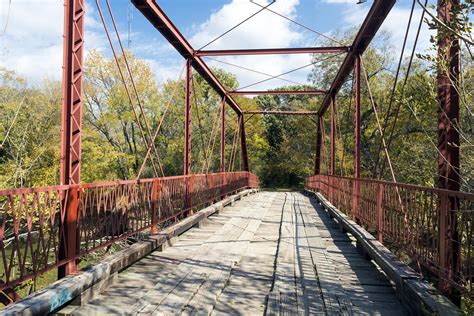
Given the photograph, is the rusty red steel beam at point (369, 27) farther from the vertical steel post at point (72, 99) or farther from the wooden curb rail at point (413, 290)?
the vertical steel post at point (72, 99)

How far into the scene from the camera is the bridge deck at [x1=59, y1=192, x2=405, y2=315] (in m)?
3.42

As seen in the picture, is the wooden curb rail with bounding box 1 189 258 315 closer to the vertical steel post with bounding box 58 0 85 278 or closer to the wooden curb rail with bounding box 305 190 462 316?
the vertical steel post with bounding box 58 0 85 278

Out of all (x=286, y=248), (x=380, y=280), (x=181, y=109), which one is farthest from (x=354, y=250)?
(x=181, y=109)

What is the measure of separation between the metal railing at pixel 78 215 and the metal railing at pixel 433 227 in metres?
3.19

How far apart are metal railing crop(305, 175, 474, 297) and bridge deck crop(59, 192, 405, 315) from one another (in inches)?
19.1

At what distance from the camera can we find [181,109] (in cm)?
3025

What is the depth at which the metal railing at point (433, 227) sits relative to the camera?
2.99 metres

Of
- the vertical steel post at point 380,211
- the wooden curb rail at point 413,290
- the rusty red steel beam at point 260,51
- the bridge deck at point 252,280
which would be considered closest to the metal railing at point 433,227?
the vertical steel post at point 380,211

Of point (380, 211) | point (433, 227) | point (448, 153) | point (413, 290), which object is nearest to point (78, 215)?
point (413, 290)

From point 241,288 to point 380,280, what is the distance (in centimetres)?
160

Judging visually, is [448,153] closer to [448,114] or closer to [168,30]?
[448,114]

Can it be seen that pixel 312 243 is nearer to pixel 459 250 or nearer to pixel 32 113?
pixel 459 250

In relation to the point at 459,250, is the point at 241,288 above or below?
below

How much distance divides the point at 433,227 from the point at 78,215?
337 cm
